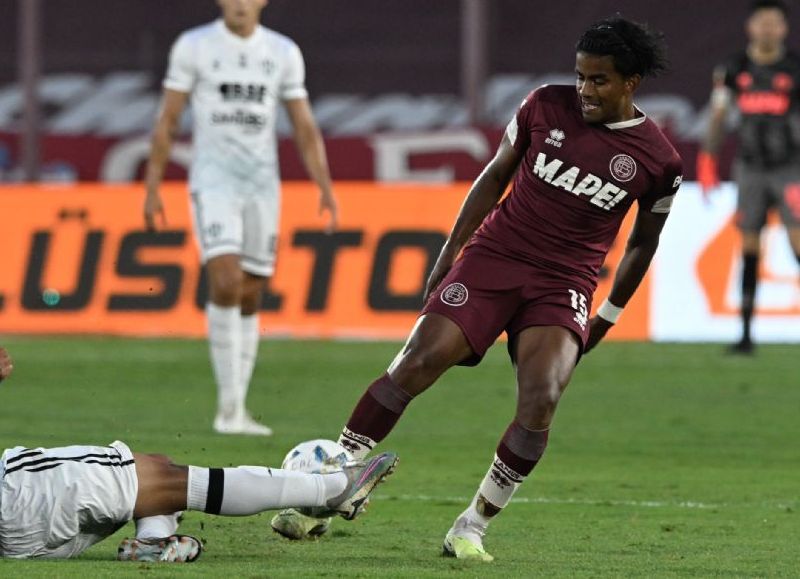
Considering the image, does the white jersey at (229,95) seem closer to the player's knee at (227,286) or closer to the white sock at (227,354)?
the player's knee at (227,286)

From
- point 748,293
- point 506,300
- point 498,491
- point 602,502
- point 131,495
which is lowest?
point 748,293

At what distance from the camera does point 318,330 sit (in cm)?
1582

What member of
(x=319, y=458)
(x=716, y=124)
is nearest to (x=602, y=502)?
→ (x=319, y=458)

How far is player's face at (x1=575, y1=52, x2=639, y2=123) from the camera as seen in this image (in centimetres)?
655

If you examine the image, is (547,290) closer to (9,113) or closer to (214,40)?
(214,40)

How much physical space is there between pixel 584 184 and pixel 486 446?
3.42m

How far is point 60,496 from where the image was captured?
5.72 meters

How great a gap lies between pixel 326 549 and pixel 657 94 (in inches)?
834

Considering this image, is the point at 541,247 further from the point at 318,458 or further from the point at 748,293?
the point at 748,293

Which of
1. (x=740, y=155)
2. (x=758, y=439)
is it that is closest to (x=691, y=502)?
(x=758, y=439)

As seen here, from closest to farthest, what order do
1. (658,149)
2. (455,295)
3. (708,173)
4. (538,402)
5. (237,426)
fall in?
(538,402) → (455,295) → (658,149) → (237,426) → (708,173)

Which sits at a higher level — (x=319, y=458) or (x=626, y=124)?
(x=626, y=124)

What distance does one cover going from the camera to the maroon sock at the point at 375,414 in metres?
6.54

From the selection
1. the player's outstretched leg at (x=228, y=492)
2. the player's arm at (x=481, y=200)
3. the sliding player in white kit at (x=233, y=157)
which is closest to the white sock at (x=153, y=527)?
the player's outstretched leg at (x=228, y=492)
